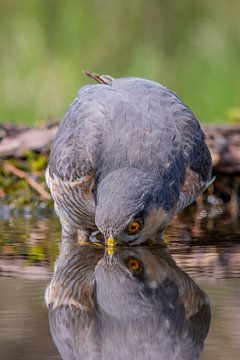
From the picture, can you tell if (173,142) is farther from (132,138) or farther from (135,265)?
(135,265)

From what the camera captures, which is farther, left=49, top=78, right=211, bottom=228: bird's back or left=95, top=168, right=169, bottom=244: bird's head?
left=49, top=78, right=211, bottom=228: bird's back

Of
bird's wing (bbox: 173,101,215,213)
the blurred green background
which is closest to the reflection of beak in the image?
bird's wing (bbox: 173,101,215,213)

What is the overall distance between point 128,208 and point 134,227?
0.19 m

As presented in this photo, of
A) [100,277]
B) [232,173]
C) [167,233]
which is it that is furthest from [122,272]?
[232,173]

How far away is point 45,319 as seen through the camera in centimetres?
423

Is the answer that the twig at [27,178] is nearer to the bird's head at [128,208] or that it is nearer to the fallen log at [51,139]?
the fallen log at [51,139]

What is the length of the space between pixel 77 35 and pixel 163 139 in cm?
547

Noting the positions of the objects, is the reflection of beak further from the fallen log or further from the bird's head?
the fallen log

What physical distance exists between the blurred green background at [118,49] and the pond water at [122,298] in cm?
368

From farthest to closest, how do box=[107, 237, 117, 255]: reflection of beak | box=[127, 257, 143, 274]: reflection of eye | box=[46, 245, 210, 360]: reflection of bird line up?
box=[107, 237, 117, 255]: reflection of beak → box=[127, 257, 143, 274]: reflection of eye → box=[46, 245, 210, 360]: reflection of bird

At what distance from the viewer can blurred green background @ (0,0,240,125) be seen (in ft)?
34.0

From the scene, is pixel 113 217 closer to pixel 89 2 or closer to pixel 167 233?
pixel 167 233

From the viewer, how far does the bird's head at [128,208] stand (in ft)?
17.9

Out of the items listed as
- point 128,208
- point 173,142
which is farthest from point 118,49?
point 128,208
